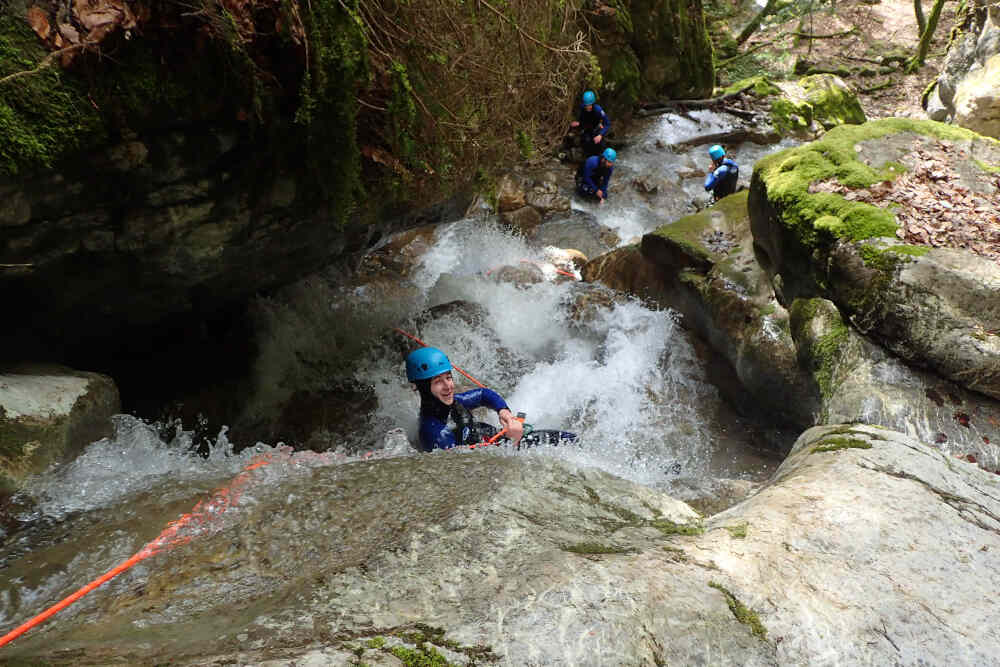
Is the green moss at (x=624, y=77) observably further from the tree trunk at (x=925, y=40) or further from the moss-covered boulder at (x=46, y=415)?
the moss-covered boulder at (x=46, y=415)

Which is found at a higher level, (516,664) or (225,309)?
(516,664)

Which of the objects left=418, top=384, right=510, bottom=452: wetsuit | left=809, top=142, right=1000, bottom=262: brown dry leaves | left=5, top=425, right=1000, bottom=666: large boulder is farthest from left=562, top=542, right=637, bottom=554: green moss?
left=809, top=142, right=1000, bottom=262: brown dry leaves

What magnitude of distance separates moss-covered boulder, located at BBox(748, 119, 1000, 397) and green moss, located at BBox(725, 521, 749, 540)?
124 inches

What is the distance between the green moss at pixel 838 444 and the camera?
3.30 m

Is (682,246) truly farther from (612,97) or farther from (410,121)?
(612,97)

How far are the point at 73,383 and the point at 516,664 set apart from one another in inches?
136

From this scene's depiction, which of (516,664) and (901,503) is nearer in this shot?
(516,664)

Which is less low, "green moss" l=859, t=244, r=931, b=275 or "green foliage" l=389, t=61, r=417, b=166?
"green foliage" l=389, t=61, r=417, b=166

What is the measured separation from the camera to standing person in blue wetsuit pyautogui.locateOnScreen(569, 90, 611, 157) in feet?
39.1

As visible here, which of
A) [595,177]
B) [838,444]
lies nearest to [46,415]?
[838,444]

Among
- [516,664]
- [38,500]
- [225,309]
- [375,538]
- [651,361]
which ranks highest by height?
[516,664]

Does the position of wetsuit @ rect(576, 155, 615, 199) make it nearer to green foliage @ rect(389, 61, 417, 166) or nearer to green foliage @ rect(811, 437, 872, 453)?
green foliage @ rect(389, 61, 417, 166)

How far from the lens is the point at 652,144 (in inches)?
561

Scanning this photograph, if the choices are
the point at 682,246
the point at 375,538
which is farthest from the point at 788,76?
the point at 375,538
